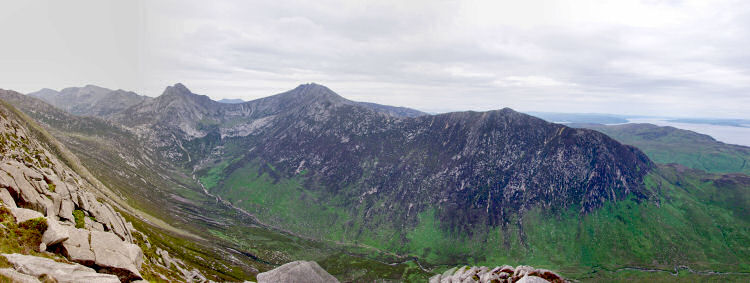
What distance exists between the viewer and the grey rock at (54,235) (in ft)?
98.8

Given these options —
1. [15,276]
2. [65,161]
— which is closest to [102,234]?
[15,276]

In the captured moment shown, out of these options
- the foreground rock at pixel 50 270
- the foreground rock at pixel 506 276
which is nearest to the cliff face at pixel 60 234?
Result: the foreground rock at pixel 50 270

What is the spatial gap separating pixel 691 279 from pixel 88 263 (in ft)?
933

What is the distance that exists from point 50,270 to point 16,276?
3401mm

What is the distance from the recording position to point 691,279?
19200cm

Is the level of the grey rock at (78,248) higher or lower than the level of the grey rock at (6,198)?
lower

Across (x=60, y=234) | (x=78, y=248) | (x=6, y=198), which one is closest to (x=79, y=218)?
(x=6, y=198)

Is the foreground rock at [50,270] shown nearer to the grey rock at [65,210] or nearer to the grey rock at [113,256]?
the grey rock at [113,256]

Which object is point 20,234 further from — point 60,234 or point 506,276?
point 506,276

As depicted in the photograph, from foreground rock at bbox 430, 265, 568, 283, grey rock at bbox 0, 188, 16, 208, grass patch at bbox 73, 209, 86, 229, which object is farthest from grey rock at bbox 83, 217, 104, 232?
foreground rock at bbox 430, 265, 568, 283

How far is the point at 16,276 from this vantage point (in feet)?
65.8

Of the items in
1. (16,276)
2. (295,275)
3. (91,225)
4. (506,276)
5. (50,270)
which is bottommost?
(506,276)

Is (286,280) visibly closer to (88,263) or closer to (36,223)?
(88,263)

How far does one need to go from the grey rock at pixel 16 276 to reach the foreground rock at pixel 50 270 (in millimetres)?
1118
